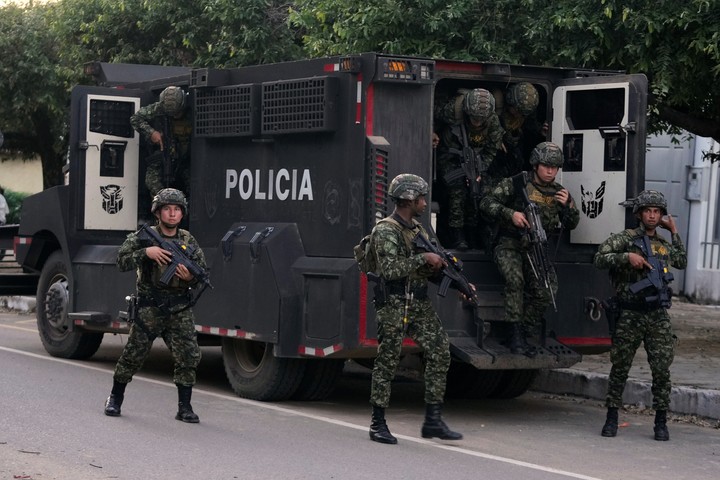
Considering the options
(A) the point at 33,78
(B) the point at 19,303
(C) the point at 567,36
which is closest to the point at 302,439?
(C) the point at 567,36

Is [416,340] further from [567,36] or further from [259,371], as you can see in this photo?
[567,36]

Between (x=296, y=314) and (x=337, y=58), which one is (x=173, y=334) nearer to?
(x=296, y=314)

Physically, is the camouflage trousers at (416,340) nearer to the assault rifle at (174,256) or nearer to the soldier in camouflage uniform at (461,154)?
the assault rifle at (174,256)

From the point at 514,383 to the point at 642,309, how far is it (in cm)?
232

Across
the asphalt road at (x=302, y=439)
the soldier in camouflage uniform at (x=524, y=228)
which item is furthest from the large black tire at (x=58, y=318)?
the soldier in camouflage uniform at (x=524, y=228)

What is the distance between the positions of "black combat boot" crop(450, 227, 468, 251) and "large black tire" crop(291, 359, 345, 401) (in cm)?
132

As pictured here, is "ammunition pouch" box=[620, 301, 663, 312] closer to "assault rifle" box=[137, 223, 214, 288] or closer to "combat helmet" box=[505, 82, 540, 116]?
"combat helmet" box=[505, 82, 540, 116]

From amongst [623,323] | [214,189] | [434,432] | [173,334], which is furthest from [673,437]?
[214,189]

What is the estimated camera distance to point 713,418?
1040 centimetres

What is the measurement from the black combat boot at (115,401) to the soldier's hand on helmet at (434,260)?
7.93ft

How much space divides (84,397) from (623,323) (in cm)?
418

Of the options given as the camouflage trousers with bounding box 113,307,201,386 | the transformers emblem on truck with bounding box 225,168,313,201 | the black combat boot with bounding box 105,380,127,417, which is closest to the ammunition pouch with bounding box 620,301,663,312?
the transformers emblem on truck with bounding box 225,168,313,201

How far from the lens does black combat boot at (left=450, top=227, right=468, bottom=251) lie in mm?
10680

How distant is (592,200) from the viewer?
34.8ft
